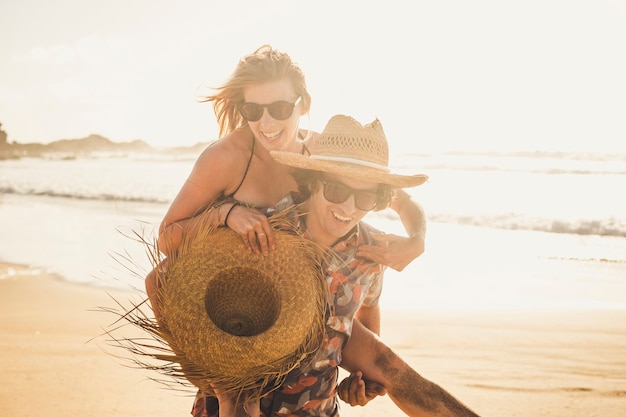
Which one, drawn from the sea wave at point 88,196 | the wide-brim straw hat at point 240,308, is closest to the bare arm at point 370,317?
the wide-brim straw hat at point 240,308

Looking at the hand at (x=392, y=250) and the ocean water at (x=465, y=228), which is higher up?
the hand at (x=392, y=250)

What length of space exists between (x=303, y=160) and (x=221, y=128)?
3.25ft

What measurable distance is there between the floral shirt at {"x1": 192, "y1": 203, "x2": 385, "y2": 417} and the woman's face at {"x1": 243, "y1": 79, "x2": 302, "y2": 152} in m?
0.67

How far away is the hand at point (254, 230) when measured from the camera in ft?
8.27

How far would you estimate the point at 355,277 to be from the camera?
2.86 m

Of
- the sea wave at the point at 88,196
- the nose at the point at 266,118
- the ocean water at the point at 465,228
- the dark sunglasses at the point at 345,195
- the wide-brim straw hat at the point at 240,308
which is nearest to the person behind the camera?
the wide-brim straw hat at the point at 240,308

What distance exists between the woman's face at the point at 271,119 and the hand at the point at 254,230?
0.73m

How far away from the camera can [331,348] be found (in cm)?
282

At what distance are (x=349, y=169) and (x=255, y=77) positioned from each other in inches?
33.9

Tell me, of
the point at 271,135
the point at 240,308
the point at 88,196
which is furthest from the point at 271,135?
the point at 88,196

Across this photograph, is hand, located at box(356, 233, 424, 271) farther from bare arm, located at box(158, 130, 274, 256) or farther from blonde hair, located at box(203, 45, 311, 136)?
blonde hair, located at box(203, 45, 311, 136)

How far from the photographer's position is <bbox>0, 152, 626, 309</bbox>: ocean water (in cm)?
725

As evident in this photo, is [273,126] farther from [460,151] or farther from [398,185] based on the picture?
[460,151]

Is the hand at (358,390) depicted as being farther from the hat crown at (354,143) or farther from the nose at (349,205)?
the hat crown at (354,143)
